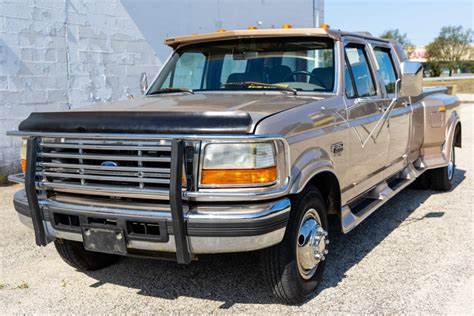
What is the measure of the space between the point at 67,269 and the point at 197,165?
1991 millimetres

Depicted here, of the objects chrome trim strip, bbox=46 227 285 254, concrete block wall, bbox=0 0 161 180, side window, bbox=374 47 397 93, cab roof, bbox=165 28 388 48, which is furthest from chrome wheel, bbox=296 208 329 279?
concrete block wall, bbox=0 0 161 180

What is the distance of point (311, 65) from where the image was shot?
448cm

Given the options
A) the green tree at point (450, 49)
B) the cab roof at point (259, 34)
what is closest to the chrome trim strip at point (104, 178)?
the cab roof at point (259, 34)

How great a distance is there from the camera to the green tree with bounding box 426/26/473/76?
68625mm

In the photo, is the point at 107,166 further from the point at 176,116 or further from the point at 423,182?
the point at 423,182

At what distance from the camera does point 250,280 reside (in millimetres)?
4031

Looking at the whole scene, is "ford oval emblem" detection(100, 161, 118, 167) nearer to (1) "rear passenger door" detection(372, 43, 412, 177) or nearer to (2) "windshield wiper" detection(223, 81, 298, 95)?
(2) "windshield wiper" detection(223, 81, 298, 95)

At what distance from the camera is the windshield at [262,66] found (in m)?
4.37

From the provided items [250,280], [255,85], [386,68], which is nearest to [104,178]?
[250,280]

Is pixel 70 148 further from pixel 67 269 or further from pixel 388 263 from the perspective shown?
pixel 388 263

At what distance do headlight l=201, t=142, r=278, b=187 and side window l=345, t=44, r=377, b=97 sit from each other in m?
1.88

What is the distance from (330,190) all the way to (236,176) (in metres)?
1.18

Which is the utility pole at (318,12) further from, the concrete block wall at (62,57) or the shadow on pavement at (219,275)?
the shadow on pavement at (219,275)

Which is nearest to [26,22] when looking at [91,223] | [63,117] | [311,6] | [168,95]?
[168,95]
